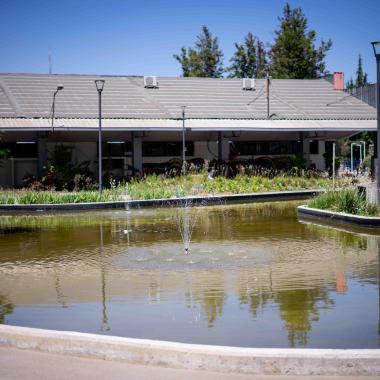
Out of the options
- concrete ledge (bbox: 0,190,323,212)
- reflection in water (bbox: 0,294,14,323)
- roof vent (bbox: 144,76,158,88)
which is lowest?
reflection in water (bbox: 0,294,14,323)

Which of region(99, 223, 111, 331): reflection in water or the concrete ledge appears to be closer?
region(99, 223, 111, 331): reflection in water

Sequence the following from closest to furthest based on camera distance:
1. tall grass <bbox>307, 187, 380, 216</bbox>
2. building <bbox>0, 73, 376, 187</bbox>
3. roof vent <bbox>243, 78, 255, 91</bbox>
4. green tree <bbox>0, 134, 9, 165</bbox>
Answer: tall grass <bbox>307, 187, 380, 216</bbox> < green tree <bbox>0, 134, 9, 165</bbox> < building <bbox>0, 73, 376, 187</bbox> < roof vent <bbox>243, 78, 255, 91</bbox>

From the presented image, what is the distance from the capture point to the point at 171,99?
118ft

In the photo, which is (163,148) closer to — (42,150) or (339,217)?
(42,150)

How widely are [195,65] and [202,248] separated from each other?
1836 inches

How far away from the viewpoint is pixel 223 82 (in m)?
39.7

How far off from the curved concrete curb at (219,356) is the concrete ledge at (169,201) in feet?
52.3

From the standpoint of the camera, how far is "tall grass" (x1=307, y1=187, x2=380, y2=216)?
673 inches

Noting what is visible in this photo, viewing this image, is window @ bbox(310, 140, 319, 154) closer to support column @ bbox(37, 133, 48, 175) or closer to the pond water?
support column @ bbox(37, 133, 48, 175)

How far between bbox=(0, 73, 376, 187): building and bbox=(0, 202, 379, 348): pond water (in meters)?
14.2

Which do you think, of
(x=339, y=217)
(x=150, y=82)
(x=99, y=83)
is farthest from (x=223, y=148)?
(x=339, y=217)

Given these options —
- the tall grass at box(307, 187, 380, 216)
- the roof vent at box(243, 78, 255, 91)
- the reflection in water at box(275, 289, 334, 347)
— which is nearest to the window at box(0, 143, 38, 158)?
the roof vent at box(243, 78, 255, 91)

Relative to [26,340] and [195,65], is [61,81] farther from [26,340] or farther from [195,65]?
Answer: [26,340]

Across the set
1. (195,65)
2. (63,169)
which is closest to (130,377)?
(63,169)
